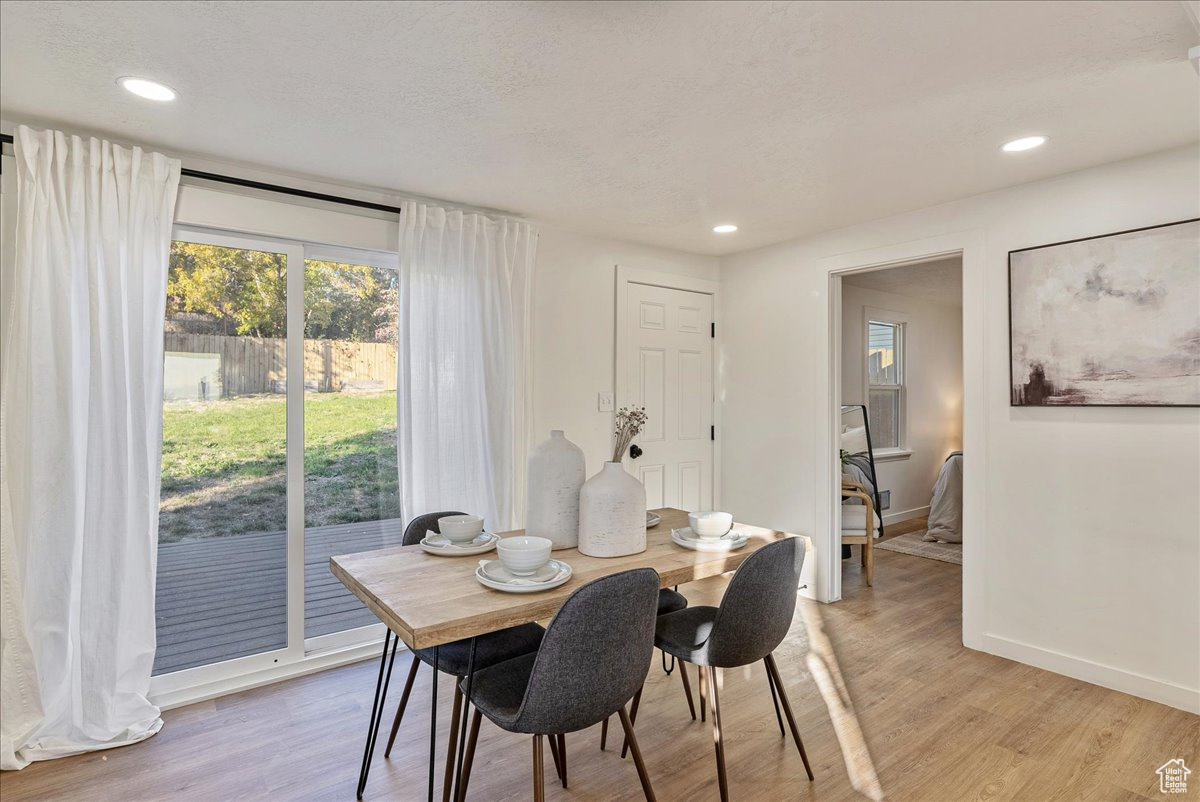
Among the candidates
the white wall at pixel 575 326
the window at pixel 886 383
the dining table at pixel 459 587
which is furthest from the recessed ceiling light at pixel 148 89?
the window at pixel 886 383

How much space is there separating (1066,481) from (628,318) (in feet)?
8.47

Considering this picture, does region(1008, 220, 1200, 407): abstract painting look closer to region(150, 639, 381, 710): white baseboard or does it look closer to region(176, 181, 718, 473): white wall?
region(176, 181, 718, 473): white wall

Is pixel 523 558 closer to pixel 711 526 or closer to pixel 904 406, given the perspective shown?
pixel 711 526

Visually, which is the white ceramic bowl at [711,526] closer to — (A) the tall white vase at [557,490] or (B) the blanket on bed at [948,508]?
(A) the tall white vase at [557,490]

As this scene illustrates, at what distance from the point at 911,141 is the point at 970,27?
0.82 m

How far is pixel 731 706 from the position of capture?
269 centimetres

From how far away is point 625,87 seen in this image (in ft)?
6.89

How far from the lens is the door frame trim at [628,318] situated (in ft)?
13.6

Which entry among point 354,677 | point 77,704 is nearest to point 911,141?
point 354,677

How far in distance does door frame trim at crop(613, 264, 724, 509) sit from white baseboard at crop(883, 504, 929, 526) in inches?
92.9

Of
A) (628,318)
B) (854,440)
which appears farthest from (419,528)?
(854,440)

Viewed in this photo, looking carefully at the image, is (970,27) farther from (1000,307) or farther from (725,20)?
(1000,307)

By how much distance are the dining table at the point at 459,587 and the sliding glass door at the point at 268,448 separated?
3.60 ft

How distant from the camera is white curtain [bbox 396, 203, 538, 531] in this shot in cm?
317
